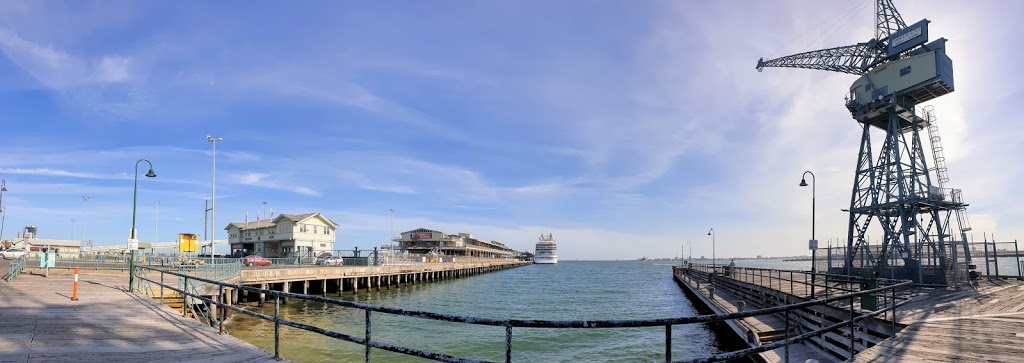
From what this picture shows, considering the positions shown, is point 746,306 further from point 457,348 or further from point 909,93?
point 909,93

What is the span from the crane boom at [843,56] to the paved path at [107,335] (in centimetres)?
3654

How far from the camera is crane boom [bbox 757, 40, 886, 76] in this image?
31172mm

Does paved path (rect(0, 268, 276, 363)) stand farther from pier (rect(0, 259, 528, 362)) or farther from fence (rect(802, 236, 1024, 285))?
fence (rect(802, 236, 1024, 285))

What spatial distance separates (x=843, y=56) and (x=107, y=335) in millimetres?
39958

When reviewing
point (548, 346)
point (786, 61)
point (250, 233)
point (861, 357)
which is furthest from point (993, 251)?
point (250, 233)

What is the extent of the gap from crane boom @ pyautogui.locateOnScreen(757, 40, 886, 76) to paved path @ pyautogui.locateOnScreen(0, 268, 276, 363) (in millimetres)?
36541

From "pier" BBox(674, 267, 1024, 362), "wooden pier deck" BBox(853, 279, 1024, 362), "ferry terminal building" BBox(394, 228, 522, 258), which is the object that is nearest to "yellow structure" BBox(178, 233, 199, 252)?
"pier" BBox(674, 267, 1024, 362)

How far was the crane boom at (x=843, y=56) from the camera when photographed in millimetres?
31172

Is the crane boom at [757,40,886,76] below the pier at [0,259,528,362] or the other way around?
the other way around

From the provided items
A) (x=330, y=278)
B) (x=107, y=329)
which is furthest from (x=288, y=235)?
(x=107, y=329)

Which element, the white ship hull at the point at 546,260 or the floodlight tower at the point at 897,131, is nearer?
the floodlight tower at the point at 897,131

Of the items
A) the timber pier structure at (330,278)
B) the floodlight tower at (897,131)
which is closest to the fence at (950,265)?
the floodlight tower at (897,131)

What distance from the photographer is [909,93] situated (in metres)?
28.9

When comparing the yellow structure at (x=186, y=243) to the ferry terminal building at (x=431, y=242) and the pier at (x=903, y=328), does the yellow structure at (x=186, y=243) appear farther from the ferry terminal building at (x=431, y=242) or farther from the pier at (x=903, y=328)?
the ferry terminal building at (x=431, y=242)
